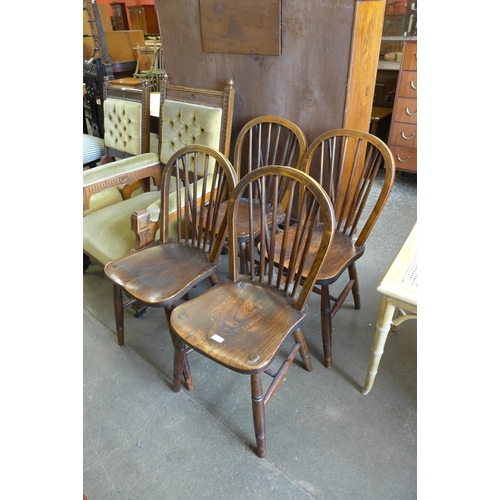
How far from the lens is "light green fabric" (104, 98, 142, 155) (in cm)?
221

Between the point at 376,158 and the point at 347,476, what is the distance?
112 centimetres

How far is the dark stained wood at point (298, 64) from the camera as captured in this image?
149cm

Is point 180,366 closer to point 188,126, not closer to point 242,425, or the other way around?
point 242,425

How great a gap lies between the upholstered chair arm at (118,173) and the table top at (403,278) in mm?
1429

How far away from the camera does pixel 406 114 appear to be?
2.79 metres

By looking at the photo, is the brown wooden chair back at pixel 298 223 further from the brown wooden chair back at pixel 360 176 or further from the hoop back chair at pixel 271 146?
the hoop back chair at pixel 271 146

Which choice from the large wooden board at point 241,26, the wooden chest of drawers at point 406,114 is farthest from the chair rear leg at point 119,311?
the wooden chest of drawers at point 406,114

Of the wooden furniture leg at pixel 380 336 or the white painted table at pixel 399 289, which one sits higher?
the white painted table at pixel 399 289

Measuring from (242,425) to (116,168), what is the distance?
55.0 inches

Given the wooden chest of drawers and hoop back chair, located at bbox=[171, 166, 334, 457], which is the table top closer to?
hoop back chair, located at bbox=[171, 166, 334, 457]

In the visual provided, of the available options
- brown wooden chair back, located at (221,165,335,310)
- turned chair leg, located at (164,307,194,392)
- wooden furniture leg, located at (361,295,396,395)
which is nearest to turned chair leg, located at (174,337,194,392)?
turned chair leg, located at (164,307,194,392)

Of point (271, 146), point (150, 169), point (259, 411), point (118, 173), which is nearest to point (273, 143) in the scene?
point (271, 146)
